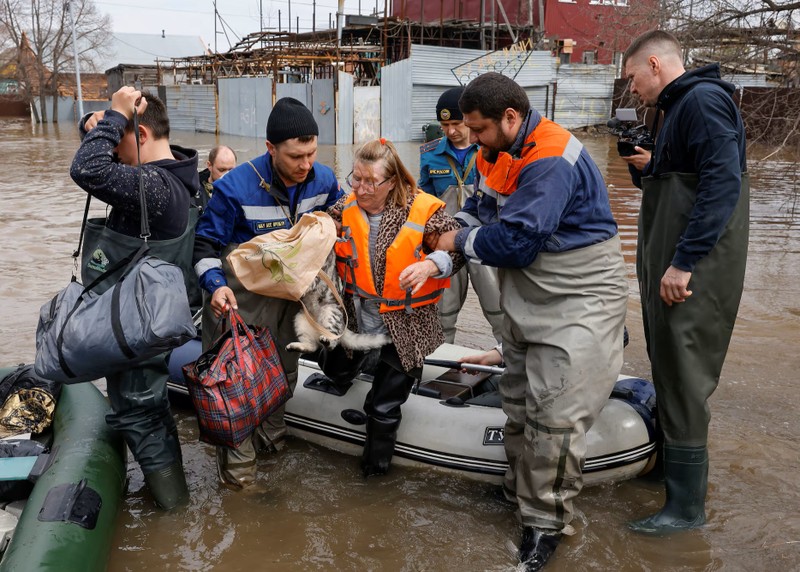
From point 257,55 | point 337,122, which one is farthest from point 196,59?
point 337,122

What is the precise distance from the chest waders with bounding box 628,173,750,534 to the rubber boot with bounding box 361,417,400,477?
136 cm

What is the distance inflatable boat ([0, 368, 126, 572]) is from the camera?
9.26 ft

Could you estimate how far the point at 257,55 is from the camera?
2855cm

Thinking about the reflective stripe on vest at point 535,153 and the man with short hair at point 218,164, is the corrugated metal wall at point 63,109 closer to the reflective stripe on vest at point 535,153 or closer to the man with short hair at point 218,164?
the man with short hair at point 218,164

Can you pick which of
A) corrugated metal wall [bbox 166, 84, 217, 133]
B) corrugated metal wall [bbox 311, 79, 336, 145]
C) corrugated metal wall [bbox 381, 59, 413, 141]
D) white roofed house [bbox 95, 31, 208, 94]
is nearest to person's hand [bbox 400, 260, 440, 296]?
corrugated metal wall [bbox 311, 79, 336, 145]

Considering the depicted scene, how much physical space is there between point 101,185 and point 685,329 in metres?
2.62

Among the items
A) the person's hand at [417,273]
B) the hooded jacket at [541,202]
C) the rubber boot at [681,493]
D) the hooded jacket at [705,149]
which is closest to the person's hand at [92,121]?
the person's hand at [417,273]

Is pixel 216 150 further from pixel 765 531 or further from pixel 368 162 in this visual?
pixel 765 531

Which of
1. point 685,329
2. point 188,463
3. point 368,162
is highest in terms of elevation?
point 368,162

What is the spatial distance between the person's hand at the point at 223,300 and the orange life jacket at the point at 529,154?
1.36 m

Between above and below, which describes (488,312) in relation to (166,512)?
above

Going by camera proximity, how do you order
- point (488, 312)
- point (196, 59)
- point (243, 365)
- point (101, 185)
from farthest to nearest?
point (196, 59) → point (488, 312) → point (243, 365) → point (101, 185)

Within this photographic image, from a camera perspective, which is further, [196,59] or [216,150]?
[196,59]

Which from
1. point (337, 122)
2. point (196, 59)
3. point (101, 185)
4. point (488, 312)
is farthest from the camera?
point (196, 59)
